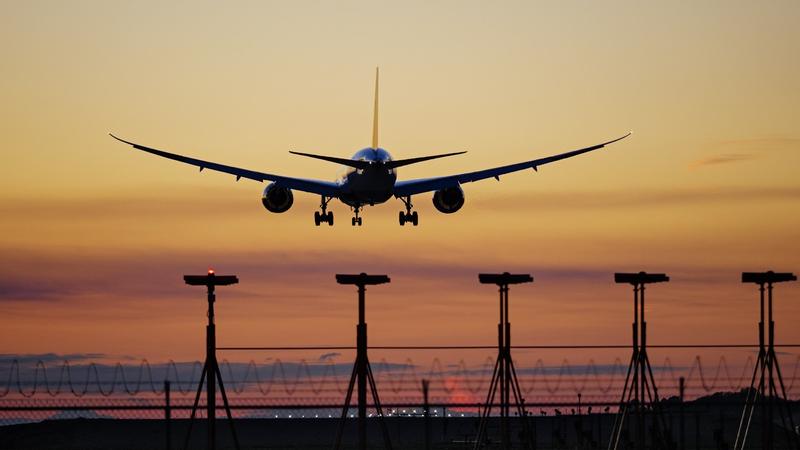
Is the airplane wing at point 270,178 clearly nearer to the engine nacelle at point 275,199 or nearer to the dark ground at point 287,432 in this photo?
the engine nacelle at point 275,199

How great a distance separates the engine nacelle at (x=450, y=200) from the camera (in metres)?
91.6

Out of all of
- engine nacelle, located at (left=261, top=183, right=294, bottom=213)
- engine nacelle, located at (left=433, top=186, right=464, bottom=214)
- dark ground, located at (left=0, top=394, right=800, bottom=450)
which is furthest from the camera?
engine nacelle, located at (left=433, top=186, right=464, bottom=214)

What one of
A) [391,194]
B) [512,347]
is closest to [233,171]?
[391,194]

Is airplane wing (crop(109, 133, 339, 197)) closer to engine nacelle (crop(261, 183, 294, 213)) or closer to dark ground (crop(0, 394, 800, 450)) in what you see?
engine nacelle (crop(261, 183, 294, 213))

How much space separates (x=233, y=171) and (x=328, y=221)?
7.03m

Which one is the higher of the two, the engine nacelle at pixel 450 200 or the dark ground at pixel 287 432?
the engine nacelle at pixel 450 200

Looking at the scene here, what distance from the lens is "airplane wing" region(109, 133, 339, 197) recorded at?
299 ft

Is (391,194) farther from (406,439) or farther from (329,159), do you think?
(406,439)

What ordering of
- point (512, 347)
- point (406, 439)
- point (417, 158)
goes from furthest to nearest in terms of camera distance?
point (406, 439) → point (417, 158) → point (512, 347)

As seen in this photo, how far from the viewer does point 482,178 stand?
94.6m

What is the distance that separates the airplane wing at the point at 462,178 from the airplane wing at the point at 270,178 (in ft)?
14.7

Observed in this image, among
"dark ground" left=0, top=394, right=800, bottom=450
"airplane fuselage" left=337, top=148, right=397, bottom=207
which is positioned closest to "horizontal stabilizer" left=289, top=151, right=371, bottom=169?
"airplane fuselage" left=337, top=148, right=397, bottom=207

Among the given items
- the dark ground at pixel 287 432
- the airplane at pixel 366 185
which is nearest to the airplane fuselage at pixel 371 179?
the airplane at pixel 366 185

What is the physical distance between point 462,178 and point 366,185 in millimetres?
11213
